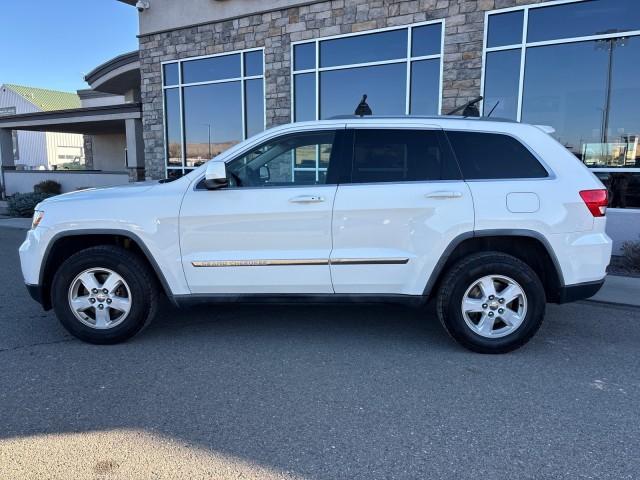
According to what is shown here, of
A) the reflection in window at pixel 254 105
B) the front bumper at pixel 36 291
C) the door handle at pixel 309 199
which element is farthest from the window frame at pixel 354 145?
the reflection in window at pixel 254 105

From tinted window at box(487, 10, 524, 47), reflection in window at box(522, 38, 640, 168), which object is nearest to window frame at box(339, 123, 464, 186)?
reflection in window at box(522, 38, 640, 168)

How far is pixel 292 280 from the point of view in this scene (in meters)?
4.11

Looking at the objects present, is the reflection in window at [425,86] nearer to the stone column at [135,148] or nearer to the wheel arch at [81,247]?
the wheel arch at [81,247]

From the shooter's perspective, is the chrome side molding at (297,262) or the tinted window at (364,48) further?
the tinted window at (364,48)

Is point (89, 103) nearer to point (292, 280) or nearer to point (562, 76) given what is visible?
point (562, 76)

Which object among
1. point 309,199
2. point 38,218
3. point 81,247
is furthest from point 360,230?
point 38,218

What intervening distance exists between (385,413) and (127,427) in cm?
160

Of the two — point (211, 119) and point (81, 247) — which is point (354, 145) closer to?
point (81, 247)

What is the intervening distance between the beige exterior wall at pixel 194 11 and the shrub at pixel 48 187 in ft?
24.4

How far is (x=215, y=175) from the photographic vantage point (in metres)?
3.88

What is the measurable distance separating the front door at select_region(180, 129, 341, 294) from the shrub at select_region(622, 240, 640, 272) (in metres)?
5.26

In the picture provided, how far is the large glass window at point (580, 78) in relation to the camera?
8258 mm

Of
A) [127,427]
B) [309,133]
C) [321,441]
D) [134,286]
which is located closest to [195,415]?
[127,427]

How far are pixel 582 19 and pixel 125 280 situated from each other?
27.8 feet
